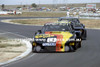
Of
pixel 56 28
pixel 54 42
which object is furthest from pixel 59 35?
pixel 56 28

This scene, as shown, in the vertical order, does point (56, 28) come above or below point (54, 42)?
above

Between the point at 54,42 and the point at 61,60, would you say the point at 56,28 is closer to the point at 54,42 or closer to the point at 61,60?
the point at 54,42

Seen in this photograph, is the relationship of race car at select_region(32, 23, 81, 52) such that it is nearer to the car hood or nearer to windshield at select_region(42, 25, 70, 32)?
the car hood

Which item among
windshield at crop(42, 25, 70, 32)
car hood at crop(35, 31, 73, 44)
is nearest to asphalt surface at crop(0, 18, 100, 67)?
car hood at crop(35, 31, 73, 44)

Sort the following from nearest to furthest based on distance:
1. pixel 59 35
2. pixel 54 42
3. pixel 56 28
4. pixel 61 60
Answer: pixel 61 60 < pixel 54 42 < pixel 59 35 < pixel 56 28

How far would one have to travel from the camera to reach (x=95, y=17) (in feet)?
172

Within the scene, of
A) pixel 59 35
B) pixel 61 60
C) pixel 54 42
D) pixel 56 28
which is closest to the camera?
pixel 61 60

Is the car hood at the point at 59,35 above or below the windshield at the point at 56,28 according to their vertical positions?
below

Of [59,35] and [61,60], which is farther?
[59,35]

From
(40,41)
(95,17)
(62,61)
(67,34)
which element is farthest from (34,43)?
(95,17)

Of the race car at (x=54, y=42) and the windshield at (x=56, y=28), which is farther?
the windshield at (x=56, y=28)

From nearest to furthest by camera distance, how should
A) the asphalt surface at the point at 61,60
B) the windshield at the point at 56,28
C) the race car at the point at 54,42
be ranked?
the asphalt surface at the point at 61,60, the race car at the point at 54,42, the windshield at the point at 56,28

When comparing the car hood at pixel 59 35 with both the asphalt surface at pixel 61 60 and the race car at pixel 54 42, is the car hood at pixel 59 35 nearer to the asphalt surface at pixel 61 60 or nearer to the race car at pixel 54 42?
the race car at pixel 54 42

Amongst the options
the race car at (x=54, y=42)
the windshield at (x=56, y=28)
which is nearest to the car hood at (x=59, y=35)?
the race car at (x=54, y=42)
